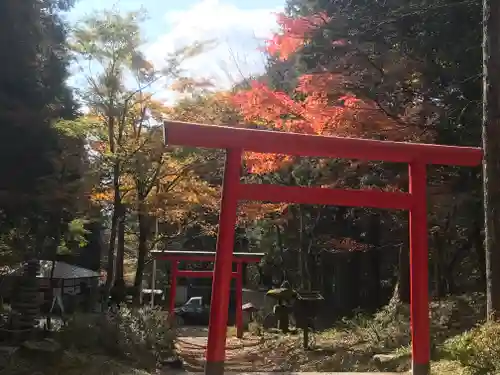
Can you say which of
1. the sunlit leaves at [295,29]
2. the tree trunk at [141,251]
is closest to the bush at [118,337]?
the tree trunk at [141,251]

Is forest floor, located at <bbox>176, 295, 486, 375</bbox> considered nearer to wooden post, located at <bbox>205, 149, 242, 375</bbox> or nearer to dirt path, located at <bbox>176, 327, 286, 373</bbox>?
dirt path, located at <bbox>176, 327, 286, 373</bbox>

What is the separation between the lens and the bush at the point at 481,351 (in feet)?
20.3

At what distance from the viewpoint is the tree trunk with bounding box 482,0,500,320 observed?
299 inches

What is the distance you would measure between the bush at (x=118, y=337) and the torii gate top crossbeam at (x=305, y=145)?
4937mm

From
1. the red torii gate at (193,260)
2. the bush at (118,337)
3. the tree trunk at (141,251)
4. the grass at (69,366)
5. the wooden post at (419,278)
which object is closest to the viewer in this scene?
the wooden post at (419,278)

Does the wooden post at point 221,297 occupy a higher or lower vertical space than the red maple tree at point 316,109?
lower

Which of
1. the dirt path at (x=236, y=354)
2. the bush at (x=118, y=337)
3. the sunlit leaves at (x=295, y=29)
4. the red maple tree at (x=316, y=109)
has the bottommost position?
the dirt path at (x=236, y=354)

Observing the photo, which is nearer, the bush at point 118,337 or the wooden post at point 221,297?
the wooden post at point 221,297

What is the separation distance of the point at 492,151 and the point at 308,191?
131 inches

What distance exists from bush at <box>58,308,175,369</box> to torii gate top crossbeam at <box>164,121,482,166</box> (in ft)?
16.2

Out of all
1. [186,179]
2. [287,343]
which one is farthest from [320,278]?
[186,179]

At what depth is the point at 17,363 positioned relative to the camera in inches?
300

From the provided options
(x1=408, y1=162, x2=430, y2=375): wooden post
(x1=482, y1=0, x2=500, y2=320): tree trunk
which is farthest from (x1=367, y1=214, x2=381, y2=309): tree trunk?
(x1=408, y1=162, x2=430, y2=375): wooden post

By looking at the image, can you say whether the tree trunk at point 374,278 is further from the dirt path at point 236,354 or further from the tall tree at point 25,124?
the tall tree at point 25,124
